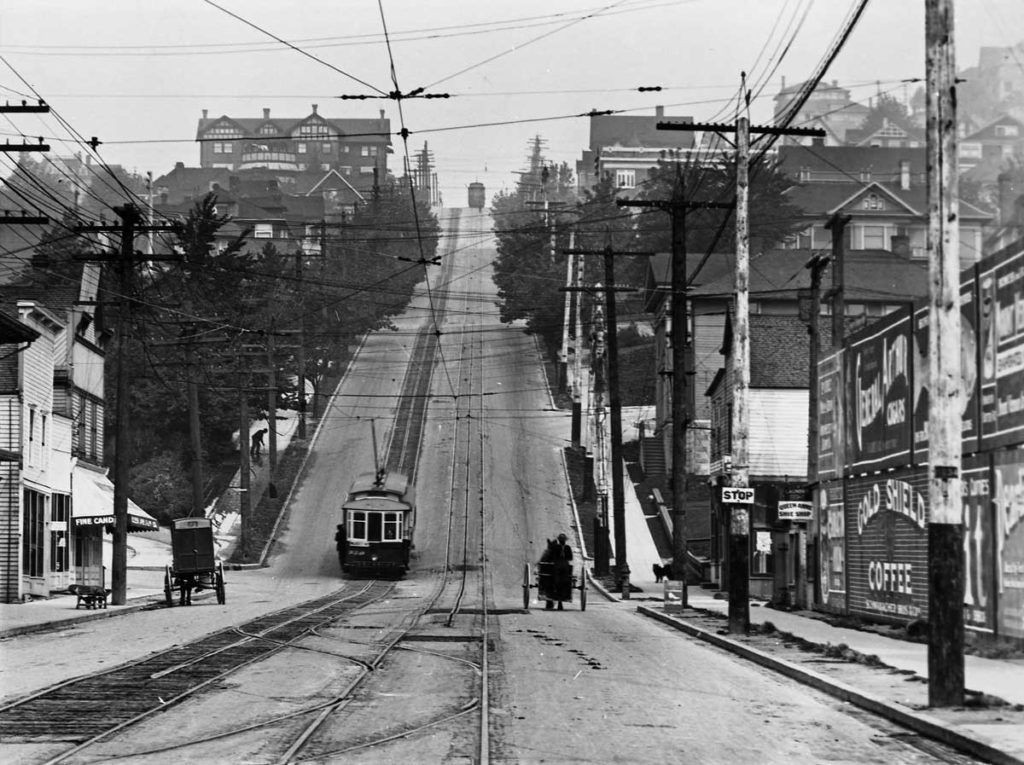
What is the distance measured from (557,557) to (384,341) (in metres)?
82.7

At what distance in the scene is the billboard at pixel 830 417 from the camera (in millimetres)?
33125

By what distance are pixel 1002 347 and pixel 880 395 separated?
8.26m

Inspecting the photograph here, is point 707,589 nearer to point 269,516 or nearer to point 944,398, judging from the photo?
point 269,516

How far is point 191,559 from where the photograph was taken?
41375mm

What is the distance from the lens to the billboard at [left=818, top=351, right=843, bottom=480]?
33.1m

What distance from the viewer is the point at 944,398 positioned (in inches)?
597

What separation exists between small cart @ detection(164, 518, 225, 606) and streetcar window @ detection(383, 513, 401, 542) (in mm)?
14799

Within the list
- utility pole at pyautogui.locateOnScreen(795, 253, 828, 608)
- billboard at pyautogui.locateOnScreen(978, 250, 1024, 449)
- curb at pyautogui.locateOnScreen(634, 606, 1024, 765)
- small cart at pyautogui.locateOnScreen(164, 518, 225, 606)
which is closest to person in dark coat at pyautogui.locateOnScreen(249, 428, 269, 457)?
small cart at pyautogui.locateOnScreen(164, 518, 225, 606)

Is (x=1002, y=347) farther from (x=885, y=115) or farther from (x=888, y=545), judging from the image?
(x=885, y=115)

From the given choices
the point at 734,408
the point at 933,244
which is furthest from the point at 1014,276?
the point at 734,408

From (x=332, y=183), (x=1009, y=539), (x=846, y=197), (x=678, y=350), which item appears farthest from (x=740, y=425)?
(x=332, y=183)

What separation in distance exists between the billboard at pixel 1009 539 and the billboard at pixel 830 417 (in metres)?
11.1

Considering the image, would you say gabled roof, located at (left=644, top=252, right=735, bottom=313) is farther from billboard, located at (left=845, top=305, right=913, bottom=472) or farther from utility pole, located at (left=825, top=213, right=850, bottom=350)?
billboard, located at (left=845, top=305, right=913, bottom=472)

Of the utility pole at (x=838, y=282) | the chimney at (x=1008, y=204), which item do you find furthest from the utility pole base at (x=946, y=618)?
the utility pole at (x=838, y=282)
